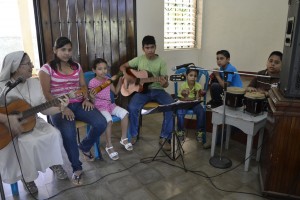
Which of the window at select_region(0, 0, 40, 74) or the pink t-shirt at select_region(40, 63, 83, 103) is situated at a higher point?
the window at select_region(0, 0, 40, 74)

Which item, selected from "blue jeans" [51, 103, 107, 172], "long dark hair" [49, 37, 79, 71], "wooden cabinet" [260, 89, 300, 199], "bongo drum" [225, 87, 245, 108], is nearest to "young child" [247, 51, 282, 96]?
"bongo drum" [225, 87, 245, 108]

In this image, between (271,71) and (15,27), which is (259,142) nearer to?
(271,71)

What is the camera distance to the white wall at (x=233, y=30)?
3.82m

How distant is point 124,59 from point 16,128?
1.99 m

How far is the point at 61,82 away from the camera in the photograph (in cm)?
241

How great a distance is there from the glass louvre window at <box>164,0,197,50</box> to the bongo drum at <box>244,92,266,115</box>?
2240mm

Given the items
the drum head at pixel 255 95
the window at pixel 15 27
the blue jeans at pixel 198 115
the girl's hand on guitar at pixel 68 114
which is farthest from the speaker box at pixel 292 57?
the window at pixel 15 27

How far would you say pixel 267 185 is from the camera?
2.04m

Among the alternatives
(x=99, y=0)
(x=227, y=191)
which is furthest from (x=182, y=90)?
(x=99, y=0)

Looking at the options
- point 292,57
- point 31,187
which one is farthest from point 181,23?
point 31,187

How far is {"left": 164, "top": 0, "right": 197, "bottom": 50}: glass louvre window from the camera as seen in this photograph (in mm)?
4266

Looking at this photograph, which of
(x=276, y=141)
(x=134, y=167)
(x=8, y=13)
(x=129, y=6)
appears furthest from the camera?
(x=8, y=13)

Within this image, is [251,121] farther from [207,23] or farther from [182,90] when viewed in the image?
[207,23]

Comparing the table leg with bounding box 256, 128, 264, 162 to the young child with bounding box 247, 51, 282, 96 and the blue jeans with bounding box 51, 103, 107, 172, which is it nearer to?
the young child with bounding box 247, 51, 282, 96
